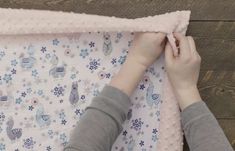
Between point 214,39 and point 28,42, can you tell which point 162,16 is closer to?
point 214,39

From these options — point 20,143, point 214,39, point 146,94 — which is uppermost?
point 214,39

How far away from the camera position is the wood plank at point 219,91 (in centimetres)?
104

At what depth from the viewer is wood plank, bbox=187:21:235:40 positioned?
103 centimetres

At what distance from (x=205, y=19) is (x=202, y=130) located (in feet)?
0.81

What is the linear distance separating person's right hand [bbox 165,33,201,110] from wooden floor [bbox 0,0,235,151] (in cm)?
6

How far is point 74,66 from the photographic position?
3.29ft

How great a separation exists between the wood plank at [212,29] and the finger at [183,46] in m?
0.07

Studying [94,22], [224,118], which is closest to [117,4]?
[94,22]

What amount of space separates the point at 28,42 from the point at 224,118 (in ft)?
1.53

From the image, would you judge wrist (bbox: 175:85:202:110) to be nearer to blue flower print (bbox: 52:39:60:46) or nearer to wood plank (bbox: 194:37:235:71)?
Result: wood plank (bbox: 194:37:235:71)

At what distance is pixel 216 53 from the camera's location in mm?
1033

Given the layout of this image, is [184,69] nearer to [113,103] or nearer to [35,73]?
[113,103]

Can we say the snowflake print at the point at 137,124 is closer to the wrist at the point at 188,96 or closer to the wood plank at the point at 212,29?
the wrist at the point at 188,96

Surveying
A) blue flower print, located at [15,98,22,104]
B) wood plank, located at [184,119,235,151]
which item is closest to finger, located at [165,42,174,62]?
wood plank, located at [184,119,235,151]
